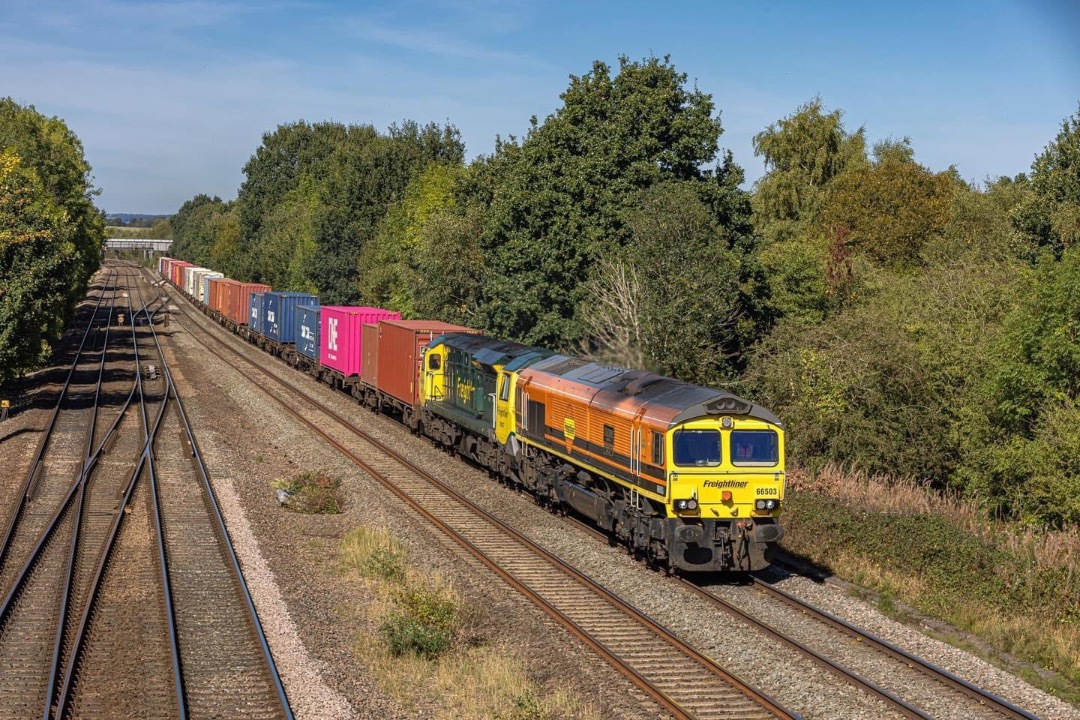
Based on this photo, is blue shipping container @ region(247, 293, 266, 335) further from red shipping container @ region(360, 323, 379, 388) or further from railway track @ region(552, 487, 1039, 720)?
railway track @ region(552, 487, 1039, 720)

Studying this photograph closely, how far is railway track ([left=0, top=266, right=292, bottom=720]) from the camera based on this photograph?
43.7 feet

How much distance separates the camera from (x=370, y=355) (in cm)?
3953

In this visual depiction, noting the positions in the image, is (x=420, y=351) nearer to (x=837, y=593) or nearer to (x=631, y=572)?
(x=631, y=572)

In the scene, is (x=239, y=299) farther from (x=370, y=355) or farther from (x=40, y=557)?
(x=40, y=557)

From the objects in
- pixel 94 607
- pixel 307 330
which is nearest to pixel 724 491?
pixel 94 607

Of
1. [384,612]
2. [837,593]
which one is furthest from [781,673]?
[384,612]

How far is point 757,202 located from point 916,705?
165 ft

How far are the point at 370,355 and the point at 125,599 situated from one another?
74.2ft

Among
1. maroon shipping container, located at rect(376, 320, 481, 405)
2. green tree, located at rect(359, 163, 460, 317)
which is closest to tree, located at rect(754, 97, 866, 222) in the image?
green tree, located at rect(359, 163, 460, 317)

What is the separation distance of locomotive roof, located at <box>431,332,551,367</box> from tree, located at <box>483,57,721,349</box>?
8087 mm

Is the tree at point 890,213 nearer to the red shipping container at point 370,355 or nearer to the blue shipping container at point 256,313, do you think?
the red shipping container at point 370,355

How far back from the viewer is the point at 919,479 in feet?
92.7

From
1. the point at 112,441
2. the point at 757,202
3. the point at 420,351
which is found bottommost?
the point at 112,441

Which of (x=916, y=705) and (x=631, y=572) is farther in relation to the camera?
(x=631, y=572)
